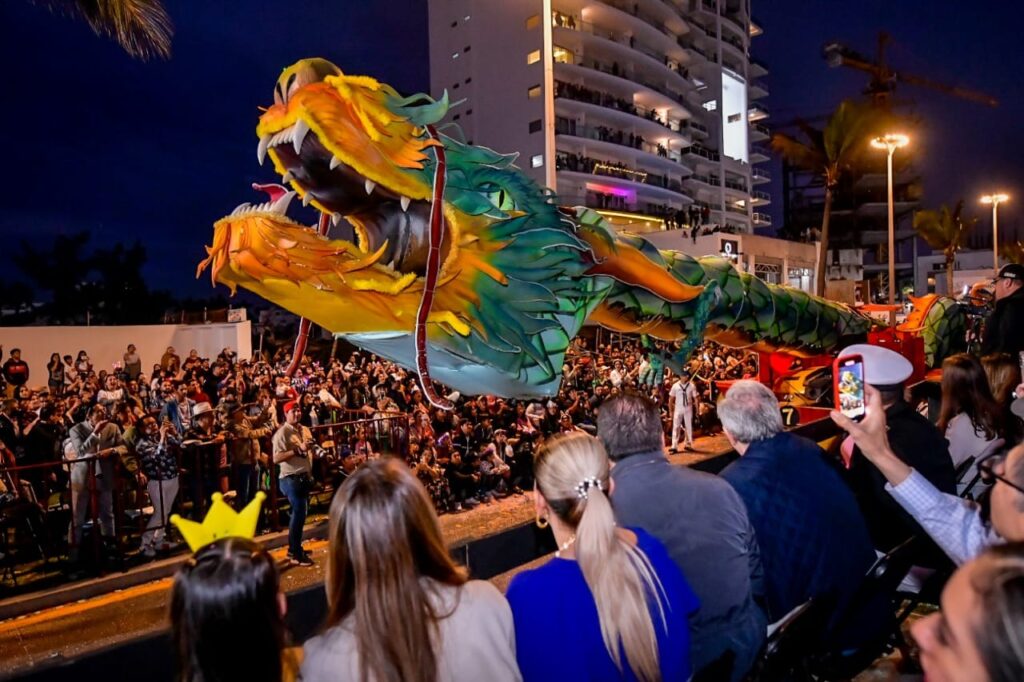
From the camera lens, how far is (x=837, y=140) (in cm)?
2825

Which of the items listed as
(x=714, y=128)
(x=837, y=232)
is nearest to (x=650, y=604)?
(x=714, y=128)

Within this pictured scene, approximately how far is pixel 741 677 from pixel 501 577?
3.11 m

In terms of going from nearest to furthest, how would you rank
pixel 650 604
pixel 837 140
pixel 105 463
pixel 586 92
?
1. pixel 650 604
2. pixel 105 463
3. pixel 837 140
4. pixel 586 92

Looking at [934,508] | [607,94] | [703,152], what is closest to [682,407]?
[934,508]

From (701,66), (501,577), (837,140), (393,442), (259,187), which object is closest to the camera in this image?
(259,187)

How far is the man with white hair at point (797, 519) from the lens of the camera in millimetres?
2734

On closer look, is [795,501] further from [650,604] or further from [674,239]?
[674,239]

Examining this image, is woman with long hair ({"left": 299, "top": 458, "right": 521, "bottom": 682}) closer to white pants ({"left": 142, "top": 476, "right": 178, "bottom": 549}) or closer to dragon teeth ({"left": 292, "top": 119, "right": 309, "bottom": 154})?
dragon teeth ({"left": 292, "top": 119, "right": 309, "bottom": 154})

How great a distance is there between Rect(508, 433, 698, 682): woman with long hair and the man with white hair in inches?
34.5

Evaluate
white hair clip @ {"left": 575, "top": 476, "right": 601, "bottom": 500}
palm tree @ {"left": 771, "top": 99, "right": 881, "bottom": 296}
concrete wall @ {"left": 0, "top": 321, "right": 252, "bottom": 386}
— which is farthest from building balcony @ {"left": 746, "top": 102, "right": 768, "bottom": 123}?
white hair clip @ {"left": 575, "top": 476, "right": 601, "bottom": 500}

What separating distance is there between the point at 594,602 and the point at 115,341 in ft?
58.1

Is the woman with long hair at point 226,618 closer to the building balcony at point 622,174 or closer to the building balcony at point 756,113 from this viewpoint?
the building balcony at point 622,174

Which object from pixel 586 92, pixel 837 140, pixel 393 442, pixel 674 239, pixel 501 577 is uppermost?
pixel 586 92

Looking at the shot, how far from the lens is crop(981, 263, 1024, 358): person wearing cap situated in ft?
18.8
